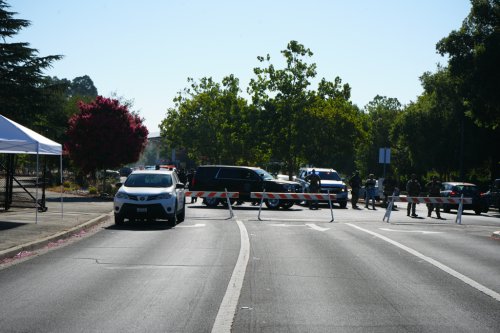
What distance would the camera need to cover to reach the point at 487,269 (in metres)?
12.9

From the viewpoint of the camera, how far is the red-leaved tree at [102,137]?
131 ft

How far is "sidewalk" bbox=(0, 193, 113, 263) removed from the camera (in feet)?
47.8

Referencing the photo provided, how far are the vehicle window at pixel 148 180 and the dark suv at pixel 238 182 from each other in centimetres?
1181

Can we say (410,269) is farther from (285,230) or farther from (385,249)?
(285,230)

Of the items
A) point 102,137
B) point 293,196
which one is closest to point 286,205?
point 293,196

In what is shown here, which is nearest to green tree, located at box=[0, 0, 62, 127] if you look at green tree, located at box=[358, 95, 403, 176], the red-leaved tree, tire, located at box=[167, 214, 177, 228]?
the red-leaved tree

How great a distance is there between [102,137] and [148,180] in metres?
18.0

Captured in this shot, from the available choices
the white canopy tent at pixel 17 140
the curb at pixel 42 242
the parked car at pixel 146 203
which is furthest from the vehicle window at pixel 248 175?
the white canopy tent at pixel 17 140

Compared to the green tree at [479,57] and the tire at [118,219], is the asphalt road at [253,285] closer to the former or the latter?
the tire at [118,219]

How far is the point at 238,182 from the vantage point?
115 ft

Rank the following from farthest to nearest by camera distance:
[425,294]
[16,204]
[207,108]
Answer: [207,108] < [16,204] < [425,294]

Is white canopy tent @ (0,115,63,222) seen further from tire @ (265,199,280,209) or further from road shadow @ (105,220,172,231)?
tire @ (265,199,280,209)

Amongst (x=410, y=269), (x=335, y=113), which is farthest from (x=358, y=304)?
(x=335, y=113)

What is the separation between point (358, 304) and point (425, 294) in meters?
1.40
